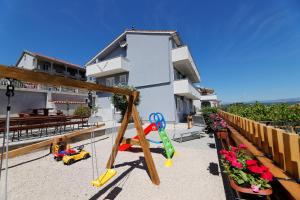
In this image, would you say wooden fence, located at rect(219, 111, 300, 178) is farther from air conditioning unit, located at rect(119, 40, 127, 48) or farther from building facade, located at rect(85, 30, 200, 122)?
air conditioning unit, located at rect(119, 40, 127, 48)

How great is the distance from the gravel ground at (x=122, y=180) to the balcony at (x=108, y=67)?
560 inches

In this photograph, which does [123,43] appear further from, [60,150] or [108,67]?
[60,150]

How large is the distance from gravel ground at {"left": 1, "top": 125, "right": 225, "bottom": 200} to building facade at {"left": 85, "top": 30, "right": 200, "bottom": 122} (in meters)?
11.5

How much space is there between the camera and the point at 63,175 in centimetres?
481

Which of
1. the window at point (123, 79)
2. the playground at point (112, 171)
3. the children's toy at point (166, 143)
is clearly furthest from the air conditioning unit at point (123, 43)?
the children's toy at point (166, 143)

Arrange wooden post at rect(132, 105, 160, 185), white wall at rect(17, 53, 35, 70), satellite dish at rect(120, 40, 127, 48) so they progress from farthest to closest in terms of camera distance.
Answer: white wall at rect(17, 53, 35, 70)
satellite dish at rect(120, 40, 127, 48)
wooden post at rect(132, 105, 160, 185)

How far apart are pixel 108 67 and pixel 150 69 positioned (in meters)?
5.24

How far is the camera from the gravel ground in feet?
12.1

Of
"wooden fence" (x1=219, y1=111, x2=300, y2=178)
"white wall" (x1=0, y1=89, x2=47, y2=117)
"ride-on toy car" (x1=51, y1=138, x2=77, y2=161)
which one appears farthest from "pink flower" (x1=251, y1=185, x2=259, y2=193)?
"white wall" (x1=0, y1=89, x2=47, y2=117)

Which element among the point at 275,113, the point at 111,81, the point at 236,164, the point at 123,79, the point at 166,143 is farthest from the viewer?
the point at 111,81

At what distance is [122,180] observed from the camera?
4.38 metres

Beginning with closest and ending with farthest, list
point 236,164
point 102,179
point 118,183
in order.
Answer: point 236,164 → point 102,179 → point 118,183

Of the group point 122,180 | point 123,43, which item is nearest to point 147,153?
point 122,180

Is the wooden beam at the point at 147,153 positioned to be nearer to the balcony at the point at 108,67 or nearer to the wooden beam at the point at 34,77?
the wooden beam at the point at 34,77
